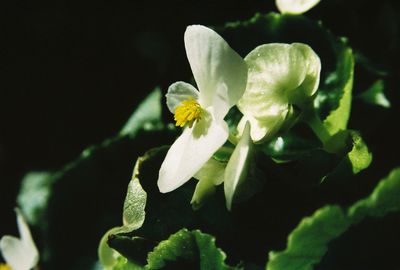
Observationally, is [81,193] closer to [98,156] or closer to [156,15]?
[98,156]

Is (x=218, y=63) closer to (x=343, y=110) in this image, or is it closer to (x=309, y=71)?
(x=309, y=71)

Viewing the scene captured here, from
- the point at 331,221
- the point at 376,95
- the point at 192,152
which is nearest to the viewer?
the point at 331,221

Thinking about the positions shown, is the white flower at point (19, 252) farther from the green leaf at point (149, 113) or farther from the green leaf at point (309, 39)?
the green leaf at point (309, 39)

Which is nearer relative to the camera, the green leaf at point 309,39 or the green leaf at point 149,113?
the green leaf at point 309,39

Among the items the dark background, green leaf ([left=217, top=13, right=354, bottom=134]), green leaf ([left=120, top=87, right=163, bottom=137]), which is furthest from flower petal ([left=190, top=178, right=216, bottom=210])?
the dark background

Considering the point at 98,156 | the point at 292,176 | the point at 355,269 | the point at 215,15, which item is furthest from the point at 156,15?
the point at 355,269

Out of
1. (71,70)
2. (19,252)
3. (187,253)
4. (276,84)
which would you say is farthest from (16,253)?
(71,70)

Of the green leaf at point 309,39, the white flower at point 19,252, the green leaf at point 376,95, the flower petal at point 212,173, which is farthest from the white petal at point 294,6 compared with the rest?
the white flower at point 19,252
